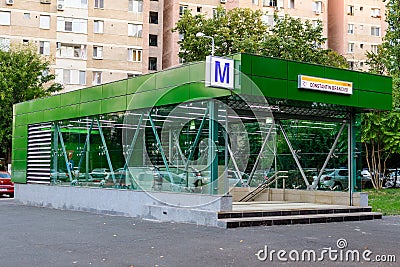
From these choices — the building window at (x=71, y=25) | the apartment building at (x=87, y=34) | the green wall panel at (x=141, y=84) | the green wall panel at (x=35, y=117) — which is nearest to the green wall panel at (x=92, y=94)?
the green wall panel at (x=141, y=84)

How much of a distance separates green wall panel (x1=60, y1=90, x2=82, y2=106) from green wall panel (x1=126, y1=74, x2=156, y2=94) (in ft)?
11.5

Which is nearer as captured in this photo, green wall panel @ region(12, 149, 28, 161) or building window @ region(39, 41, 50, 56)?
green wall panel @ region(12, 149, 28, 161)

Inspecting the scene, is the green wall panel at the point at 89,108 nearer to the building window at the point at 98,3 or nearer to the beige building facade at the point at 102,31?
the beige building facade at the point at 102,31

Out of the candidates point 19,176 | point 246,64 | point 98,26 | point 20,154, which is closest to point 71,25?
point 98,26

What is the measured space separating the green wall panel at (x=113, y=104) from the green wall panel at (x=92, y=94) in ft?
1.28

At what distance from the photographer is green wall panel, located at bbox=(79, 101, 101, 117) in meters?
21.1

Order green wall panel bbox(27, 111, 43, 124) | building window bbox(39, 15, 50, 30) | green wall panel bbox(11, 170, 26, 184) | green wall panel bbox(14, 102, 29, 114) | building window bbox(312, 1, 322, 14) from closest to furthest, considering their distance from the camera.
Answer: green wall panel bbox(27, 111, 43, 124)
green wall panel bbox(11, 170, 26, 184)
green wall panel bbox(14, 102, 29, 114)
building window bbox(39, 15, 50, 30)
building window bbox(312, 1, 322, 14)

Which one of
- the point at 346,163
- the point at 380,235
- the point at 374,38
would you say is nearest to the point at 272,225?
the point at 380,235

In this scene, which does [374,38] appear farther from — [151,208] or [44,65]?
→ [151,208]

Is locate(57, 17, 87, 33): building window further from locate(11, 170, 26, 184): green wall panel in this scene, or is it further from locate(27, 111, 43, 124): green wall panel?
locate(27, 111, 43, 124): green wall panel

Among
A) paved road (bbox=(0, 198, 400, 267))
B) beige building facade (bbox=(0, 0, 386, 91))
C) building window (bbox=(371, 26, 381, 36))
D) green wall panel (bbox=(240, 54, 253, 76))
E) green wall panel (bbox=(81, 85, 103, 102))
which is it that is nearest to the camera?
paved road (bbox=(0, 198, 400, 267))

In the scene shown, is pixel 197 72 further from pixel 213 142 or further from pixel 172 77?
pixel 213 142

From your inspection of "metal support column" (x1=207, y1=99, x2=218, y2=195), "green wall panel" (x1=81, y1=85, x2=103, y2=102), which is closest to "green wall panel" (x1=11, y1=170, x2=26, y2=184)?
"green wall panel" (x1=81, y1=85, x2=103, y2=102)

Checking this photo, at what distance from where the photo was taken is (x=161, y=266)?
960 centimetres
